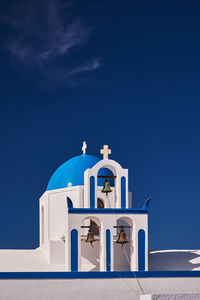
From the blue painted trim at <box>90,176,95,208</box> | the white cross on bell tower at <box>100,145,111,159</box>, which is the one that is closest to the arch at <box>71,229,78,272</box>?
the blue painted trim at <box>90,176,95,208</box>

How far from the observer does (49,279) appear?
10.9 meters

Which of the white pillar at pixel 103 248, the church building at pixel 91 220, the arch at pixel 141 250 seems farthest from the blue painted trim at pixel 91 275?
the white pillar at pixel 103 248

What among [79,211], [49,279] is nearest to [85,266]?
[79,211]

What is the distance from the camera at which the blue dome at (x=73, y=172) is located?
15086mm

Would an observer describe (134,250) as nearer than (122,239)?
Yes

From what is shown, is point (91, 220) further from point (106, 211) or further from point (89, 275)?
point (89, 275)

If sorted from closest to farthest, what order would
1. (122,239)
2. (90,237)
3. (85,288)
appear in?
1. (85,288)
2. (122,239)
3. (90,237)

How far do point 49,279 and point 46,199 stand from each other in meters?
5.08

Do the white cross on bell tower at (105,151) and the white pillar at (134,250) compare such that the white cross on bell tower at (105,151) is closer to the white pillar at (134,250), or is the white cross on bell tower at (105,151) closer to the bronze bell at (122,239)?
the bronze bell at (122,239)

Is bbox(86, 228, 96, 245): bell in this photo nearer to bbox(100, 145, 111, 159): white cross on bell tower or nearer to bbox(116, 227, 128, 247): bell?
bbox(116, 227, 128, 247): bell

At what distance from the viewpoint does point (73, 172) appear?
15.3 metres

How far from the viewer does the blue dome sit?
15.1 m

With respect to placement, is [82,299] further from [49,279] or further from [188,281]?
[188,281]

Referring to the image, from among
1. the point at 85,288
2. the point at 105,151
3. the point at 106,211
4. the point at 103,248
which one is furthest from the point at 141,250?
the point at 105,151
